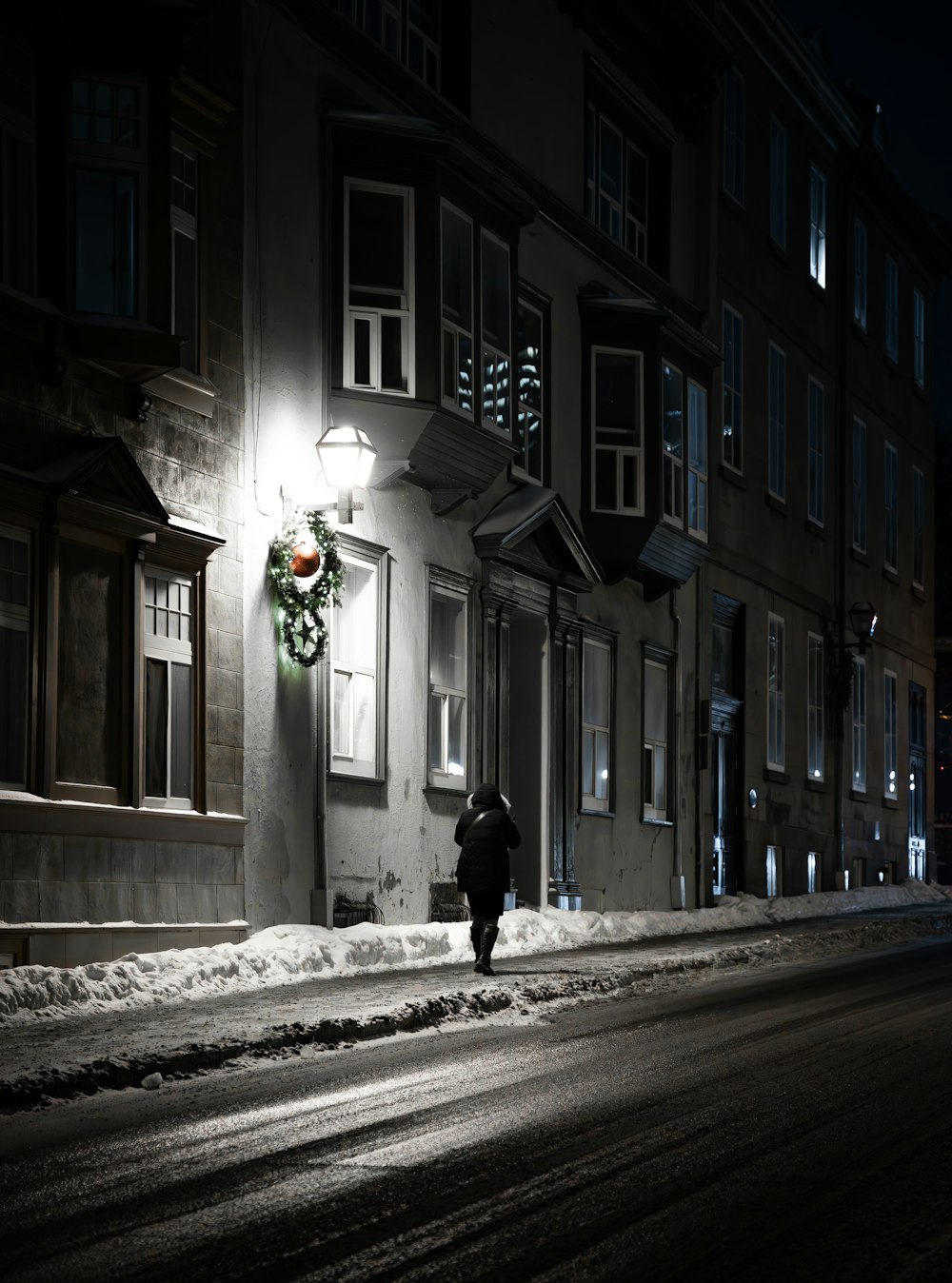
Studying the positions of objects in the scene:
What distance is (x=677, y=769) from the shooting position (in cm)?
2706

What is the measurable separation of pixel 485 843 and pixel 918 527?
89.0 ft

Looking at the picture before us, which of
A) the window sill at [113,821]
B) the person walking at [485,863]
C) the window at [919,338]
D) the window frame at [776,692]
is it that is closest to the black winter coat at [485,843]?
the person walking at [485,863]

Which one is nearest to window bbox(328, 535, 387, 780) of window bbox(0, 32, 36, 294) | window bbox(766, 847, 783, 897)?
window bbox(0, 32, 36, 294)

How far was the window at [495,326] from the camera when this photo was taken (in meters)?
21.0

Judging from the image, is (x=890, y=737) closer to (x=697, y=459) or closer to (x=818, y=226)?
(x=818, y=226)

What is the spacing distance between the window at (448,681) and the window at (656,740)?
18.7 ft

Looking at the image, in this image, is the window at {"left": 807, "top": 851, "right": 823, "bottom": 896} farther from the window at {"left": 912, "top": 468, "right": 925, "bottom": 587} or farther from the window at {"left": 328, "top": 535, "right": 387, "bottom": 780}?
the window at {"left": 328, "top": 535, "right": 387, "bottom": 780}

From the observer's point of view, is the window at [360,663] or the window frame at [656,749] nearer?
the window at [360,663]

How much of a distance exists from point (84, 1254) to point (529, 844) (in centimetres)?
1744

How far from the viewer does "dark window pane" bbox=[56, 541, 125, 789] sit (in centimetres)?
1439

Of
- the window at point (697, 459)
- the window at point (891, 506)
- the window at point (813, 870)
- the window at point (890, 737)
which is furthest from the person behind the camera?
the window at point (891, 506)

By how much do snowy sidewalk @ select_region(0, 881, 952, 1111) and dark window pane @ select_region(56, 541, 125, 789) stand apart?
161 cm

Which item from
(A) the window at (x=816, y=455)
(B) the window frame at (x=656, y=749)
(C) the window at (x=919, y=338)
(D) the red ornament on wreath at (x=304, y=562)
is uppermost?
(C) the window at (x=919, y=338)

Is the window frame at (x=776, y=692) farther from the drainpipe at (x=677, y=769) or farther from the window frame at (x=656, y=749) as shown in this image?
the window frame at (x=656, y=749)
